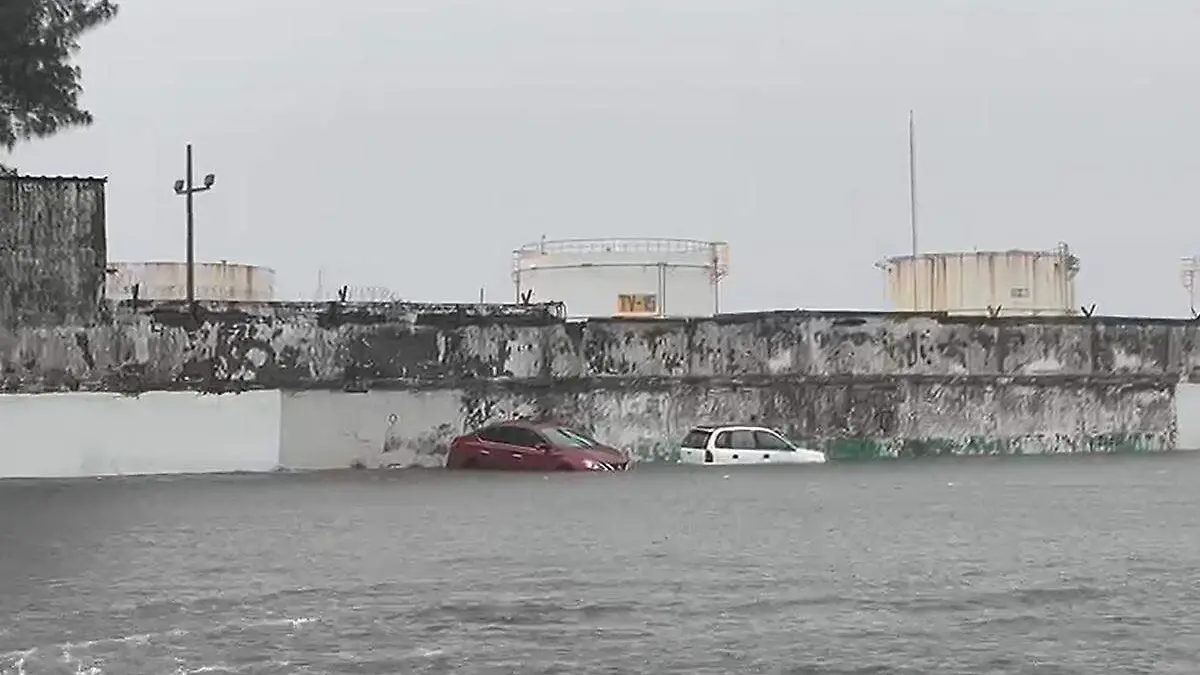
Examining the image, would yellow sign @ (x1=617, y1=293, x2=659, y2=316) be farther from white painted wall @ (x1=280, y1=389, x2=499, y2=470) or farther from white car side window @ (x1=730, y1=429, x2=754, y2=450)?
white painted wall @ (x1=280, y1=389, x2=499, y2=470)

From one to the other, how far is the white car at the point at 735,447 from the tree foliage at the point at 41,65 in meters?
12.8

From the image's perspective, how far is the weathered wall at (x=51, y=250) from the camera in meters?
29.4

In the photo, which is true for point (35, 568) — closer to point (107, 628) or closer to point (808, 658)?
point (107, 628)

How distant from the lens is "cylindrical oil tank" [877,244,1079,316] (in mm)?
50875

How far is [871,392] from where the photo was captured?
1393 inches

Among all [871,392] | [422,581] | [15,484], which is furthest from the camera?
[871,392]

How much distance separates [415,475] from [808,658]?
1939 cm

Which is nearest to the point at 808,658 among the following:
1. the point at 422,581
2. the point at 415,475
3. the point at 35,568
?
the point at 422,581

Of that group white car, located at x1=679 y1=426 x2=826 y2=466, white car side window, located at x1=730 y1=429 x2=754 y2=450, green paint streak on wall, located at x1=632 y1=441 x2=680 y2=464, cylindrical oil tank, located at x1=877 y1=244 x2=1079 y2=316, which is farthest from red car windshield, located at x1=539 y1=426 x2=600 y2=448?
cylindrical oil tank, located at x1=877 y1=244 x2=1079 y2=316

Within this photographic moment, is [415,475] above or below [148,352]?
below

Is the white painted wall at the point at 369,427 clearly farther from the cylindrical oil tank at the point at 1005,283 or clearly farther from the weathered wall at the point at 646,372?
the cylindrical oil tank at the point at 1005,283

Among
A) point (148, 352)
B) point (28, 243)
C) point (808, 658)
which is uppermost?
point (28, 243)

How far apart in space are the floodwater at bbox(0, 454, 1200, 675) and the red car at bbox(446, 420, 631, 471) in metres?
5.01

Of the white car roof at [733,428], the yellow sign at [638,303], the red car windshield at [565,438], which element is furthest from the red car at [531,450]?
the yellow sign at [638,303]
